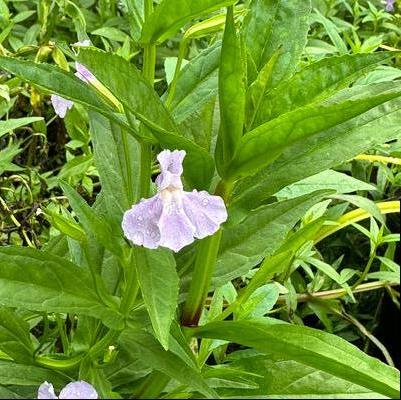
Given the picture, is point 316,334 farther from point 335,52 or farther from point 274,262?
point 335,52

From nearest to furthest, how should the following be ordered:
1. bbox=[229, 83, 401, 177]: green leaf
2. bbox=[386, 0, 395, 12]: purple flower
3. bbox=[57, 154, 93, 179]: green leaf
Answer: bbox=[229, 83, 401, 177]: green leaf < bbox=[57, 154, 93, 179]: green leaf < bbox=[386, 0, 395, 12]: purple flower

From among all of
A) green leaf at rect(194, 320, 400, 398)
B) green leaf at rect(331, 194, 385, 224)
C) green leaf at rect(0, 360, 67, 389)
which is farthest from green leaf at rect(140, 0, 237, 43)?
green leaf at rect(331, 194, 385, 224)

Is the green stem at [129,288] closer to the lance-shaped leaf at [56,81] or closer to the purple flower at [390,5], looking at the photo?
the lance-shaped leaf at [56,81]

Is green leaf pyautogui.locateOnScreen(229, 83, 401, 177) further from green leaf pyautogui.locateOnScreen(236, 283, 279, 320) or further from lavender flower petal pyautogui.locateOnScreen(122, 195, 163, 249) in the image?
green leaf pyautogui.locateOnScreen(236, 283, 279, 320)

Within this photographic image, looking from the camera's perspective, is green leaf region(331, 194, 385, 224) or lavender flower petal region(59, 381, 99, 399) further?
green leaf region(331, 194, 385, 224)

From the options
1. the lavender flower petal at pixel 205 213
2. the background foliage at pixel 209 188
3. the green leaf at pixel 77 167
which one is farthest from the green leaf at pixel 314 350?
the green leaf at pixel 77 167


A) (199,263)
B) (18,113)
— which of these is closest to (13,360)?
(199,263)

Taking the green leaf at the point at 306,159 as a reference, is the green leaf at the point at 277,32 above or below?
above
